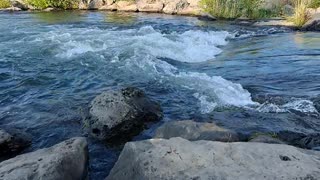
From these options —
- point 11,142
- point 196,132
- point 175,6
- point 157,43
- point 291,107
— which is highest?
point 175,6

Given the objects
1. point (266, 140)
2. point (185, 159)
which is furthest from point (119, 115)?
point (185, 159)

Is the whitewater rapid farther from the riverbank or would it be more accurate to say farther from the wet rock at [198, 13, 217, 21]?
the wet rock at [198, 13, 217, 21]

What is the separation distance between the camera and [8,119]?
774 cm

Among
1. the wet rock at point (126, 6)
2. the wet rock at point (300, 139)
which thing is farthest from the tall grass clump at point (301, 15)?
the wet rock at point (300, 139)

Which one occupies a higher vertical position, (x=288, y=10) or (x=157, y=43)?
(x=288, y=10)

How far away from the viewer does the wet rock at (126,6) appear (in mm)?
31000

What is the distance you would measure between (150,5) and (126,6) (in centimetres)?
218

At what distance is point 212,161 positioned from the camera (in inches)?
165

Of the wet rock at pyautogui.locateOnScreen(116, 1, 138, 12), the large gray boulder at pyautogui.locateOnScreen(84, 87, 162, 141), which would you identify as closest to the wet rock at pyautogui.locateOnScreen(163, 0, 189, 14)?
the wet rock at pyautogui.locateOnScreen(116, 1, 138, 12)

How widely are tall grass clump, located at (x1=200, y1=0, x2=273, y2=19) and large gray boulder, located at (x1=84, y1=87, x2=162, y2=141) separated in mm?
17740

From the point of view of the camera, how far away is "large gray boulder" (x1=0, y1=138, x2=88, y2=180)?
180 inches

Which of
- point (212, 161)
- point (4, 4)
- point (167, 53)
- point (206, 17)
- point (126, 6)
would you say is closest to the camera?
point (212, 161)

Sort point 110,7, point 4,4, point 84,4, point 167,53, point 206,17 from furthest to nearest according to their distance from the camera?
point 84,4
point 4,4
point 110,7
point 206,17
point 167,53

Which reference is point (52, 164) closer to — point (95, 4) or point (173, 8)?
point (173, 8)
